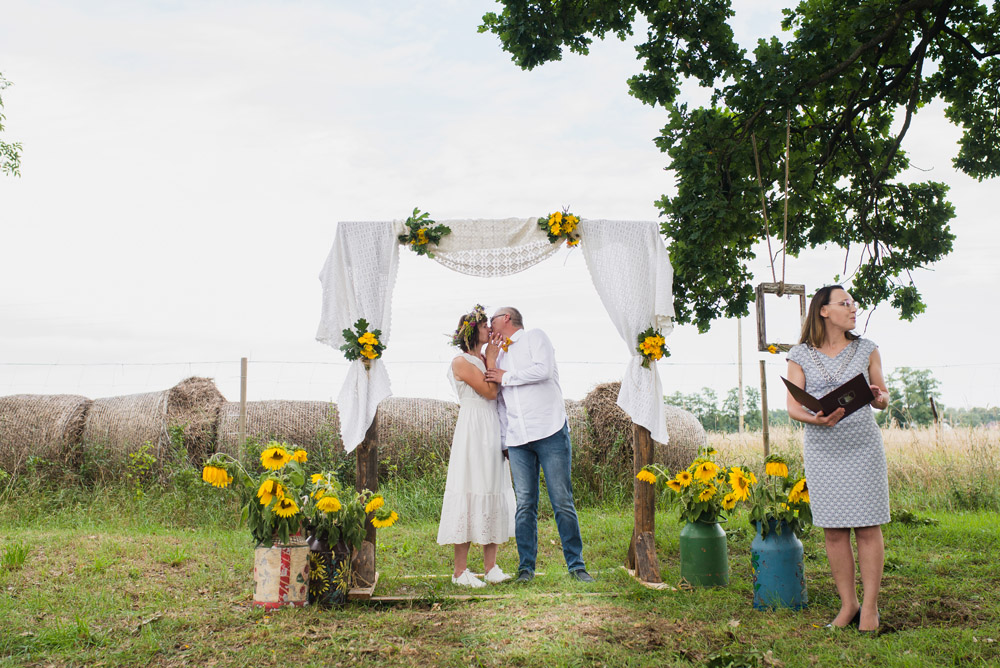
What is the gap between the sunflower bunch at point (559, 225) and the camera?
5836 mm

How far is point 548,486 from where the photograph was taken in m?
→ 5.48

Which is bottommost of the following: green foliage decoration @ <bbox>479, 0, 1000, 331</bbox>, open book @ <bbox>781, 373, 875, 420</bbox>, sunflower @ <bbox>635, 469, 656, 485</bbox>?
sunflower @ <bbox>635, 469, 656, 485</bbox>

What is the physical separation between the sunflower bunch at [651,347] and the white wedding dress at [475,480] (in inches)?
47.5

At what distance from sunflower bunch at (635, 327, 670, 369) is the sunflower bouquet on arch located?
258 centimetres

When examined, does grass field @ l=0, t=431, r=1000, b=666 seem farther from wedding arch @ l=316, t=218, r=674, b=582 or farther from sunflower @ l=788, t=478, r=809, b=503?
wedding arch @ l=316, t=218, r=674, b=582

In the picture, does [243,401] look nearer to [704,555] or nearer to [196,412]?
[196,412]

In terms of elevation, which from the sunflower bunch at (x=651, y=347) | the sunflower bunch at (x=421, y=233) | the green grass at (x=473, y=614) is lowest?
the green grass at (x=473, y=614)

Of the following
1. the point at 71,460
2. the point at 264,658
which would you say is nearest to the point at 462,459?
the point at 264,658

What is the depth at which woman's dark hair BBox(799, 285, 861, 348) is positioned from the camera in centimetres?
430

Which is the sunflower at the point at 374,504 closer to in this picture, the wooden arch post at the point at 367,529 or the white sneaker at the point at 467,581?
the wooden arch post at the point at 367,529

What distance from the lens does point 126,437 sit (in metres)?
9.53

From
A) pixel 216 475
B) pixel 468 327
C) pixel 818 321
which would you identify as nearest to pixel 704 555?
pixel 818 321

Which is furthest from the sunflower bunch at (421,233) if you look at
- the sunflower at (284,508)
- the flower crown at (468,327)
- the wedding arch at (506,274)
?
the sunflower at (284,508)

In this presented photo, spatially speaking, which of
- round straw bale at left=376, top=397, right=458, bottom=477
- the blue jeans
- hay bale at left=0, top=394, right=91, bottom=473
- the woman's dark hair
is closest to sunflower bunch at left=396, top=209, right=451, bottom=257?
the blue jeans
